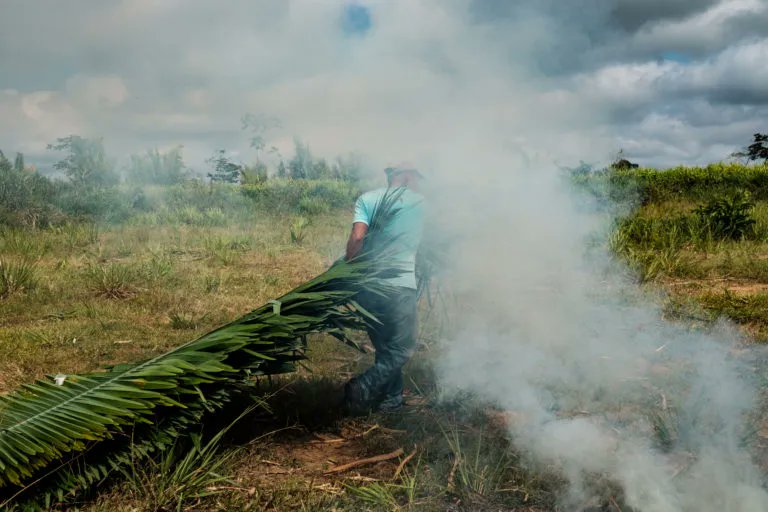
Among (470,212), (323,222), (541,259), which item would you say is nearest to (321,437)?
(470,212)

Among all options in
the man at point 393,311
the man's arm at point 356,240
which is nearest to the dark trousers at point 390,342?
the man at point 393,311

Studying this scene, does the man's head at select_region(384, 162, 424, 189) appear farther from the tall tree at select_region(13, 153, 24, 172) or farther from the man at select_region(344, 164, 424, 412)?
the tall tree at select_region(13, 153, 24, 172)

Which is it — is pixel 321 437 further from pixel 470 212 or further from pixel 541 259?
pixel 541 259

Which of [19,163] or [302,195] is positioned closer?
[19,163]

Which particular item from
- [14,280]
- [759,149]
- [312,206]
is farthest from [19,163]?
[759,149]

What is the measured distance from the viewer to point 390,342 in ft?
12.9

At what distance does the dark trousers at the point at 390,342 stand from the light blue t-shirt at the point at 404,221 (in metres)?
0.12

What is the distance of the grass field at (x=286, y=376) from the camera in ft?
9.25

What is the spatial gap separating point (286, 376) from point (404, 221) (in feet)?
4.56

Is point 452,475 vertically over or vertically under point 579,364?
under

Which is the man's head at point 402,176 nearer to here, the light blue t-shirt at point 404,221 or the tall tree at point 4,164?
the light blue t-shirt at point 404,221

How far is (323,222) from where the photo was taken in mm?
14906

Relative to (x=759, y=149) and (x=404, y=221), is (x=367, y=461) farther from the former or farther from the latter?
(x=759, y=149)

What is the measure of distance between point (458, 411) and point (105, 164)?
15.5 m
